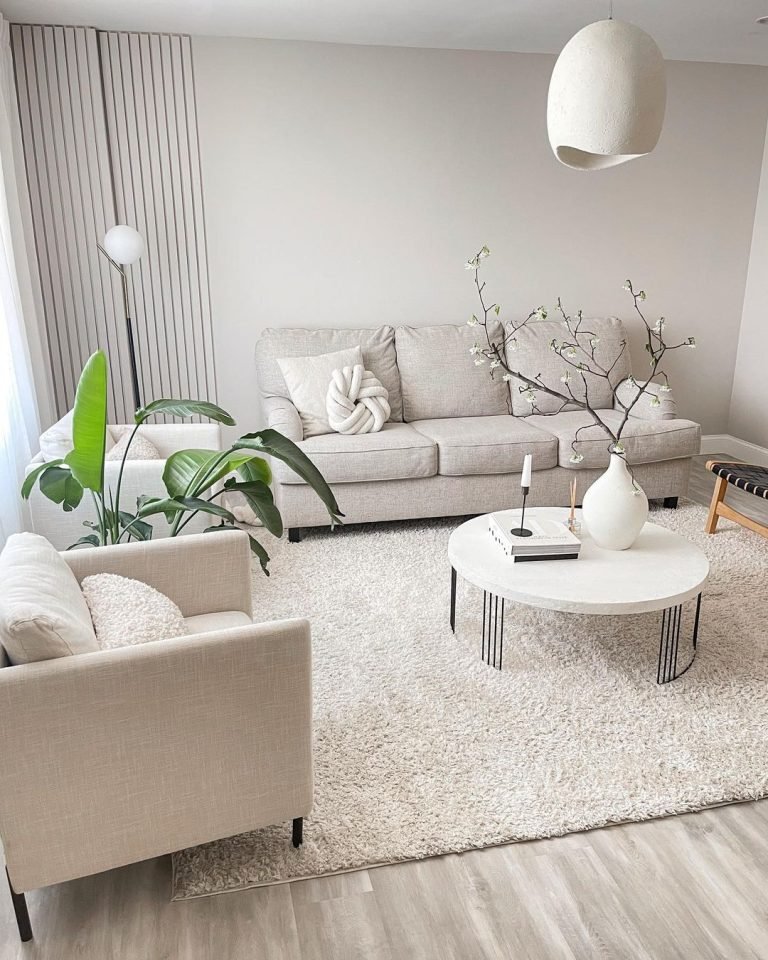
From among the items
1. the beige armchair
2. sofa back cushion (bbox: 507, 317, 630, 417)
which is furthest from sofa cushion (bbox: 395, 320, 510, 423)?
the beige armchair

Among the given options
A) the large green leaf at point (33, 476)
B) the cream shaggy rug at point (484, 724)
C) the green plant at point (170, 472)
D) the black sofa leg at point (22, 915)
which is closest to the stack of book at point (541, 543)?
the cream shaggy rug at point (484, 724)

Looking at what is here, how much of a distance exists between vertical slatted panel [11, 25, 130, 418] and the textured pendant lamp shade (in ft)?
9.30

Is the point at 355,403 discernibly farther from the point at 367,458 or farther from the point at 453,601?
the point at 453,601

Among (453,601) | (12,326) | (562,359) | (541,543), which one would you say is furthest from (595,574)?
(12,326)

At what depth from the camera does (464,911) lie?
5.71 ft

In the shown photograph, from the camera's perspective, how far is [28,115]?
13.1 feet

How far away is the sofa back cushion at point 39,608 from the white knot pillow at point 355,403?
7.24ft

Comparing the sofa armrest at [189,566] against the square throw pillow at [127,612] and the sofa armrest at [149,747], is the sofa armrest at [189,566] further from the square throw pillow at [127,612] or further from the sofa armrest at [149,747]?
the sofa armrest at [149,747]

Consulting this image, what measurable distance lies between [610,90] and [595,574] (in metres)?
1.47

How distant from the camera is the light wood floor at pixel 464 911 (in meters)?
1.64

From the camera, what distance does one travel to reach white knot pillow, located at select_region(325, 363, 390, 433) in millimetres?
4023

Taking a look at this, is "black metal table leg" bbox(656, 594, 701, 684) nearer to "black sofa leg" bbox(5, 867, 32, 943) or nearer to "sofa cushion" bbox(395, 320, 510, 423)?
"black sofa leg" bbox(5, 867, 32, 943)

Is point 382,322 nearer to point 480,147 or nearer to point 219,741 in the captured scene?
point 480,147

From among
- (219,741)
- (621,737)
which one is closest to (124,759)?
(219,741)
